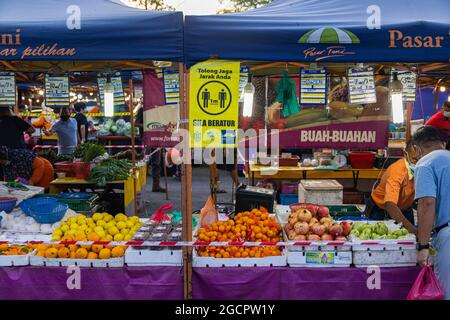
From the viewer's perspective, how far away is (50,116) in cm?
1798

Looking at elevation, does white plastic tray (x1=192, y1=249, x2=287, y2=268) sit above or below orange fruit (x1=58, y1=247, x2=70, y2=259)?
below

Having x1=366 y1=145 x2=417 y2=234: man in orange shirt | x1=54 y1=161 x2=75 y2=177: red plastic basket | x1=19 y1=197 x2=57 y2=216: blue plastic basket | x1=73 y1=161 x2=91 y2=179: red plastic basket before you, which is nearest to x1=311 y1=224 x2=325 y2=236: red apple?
x1=366 y1=145 x2=417 y2=234: man in orange shirt

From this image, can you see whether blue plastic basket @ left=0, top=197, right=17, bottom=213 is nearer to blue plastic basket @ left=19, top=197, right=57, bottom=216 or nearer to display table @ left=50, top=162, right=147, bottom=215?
blue plastic basket @ left=19, top=197, right=57, bottom=216

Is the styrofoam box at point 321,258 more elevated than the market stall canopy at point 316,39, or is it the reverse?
the market stall canopy at point 316,39

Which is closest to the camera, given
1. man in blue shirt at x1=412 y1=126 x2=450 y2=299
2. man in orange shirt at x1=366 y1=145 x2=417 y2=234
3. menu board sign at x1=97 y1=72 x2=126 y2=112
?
man in blue shirt at x1=412 y1=126 x2=450 y2=299

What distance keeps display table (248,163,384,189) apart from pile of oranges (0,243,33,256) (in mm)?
5117

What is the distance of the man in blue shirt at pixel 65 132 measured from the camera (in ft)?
34.0

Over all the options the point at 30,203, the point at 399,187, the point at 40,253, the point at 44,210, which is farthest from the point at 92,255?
the point at 399,187

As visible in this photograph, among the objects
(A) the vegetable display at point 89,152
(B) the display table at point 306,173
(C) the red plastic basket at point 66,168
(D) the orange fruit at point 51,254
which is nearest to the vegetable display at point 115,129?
(A) the vegetable display at point 89,152

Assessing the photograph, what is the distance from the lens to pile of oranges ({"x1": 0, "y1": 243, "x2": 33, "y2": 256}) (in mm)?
4469

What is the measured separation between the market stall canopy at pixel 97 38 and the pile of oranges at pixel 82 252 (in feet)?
6.18

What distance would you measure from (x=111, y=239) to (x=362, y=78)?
13.5 feet

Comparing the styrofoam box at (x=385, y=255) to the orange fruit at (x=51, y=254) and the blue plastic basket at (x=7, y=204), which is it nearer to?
the orange fruit at (x=51, y=254)
